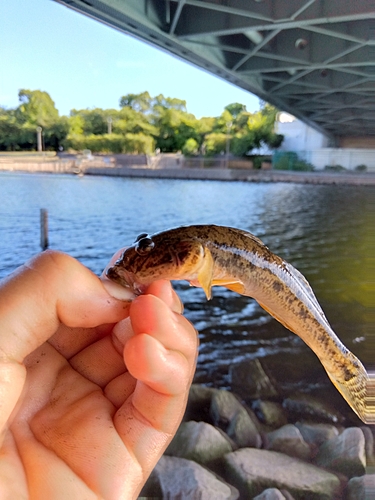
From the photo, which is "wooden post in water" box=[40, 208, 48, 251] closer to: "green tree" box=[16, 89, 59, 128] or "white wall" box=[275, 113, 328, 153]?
"green tree" box=[16, 89, 59, 128]

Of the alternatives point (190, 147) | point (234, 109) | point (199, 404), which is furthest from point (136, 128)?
point (199, 404)

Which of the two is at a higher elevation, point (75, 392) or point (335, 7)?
point (335, 7)

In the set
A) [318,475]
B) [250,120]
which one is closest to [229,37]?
[250,120]

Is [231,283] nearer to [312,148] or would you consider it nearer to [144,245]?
[144,245]

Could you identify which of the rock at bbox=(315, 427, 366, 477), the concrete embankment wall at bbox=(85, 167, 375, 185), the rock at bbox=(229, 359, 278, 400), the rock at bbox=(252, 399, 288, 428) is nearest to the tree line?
the concrete embankment wall at bbox=(85, 167, 375, 185)

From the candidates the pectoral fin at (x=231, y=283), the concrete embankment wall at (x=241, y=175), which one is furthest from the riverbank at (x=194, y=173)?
the pectoral fin at (x=231, y=283)

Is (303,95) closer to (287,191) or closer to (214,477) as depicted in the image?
(287,191)
